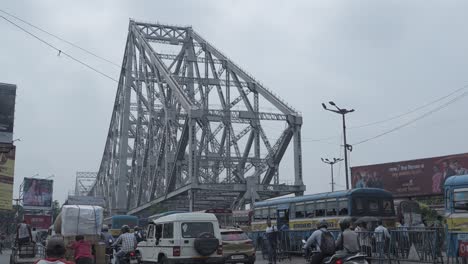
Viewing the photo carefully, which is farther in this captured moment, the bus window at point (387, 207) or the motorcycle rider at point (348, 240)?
the bus window at point (387, 207)

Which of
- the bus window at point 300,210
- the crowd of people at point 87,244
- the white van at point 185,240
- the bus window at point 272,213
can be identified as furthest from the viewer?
the bus window at point 272,213

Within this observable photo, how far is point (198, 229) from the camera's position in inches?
714

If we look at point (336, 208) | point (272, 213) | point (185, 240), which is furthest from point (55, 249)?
point (272, 213)

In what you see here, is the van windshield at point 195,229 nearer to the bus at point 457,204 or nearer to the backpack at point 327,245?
the backpack at point 327,245

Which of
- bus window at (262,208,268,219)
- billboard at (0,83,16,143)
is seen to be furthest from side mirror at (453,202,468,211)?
billboard at (0,83,16,143)

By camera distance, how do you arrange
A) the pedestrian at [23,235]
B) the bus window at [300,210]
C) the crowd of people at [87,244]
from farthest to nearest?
the bus window at [300,210], the pedestrian at [23,235], the crowd of people at [87,244]

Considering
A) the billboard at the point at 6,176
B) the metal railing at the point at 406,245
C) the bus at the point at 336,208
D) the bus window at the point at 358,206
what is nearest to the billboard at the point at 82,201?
the billboard at the point at 6,176

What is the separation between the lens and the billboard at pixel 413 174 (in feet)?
153

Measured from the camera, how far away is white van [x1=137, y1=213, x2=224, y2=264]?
57.6ft

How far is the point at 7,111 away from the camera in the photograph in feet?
119

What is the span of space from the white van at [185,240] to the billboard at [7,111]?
2021cm

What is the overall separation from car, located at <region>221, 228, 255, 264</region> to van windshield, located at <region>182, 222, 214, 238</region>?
2735mm

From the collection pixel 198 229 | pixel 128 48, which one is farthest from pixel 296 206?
pixel 128 48

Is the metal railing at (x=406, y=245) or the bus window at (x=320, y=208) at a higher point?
the bus window at (x=320, y=208)
